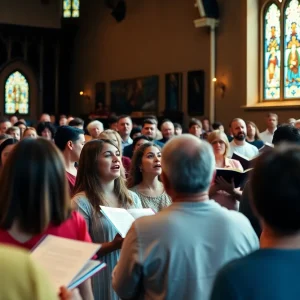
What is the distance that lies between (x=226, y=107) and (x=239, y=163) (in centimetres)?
944

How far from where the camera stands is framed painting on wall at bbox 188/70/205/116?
1617 cm

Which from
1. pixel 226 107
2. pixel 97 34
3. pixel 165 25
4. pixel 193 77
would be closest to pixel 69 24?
pixel 97 34

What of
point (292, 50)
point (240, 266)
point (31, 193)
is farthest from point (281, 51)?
point (240, 266)

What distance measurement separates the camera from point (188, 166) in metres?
2.36

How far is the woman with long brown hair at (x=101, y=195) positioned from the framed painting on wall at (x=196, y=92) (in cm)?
1241

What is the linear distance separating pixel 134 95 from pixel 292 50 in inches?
230

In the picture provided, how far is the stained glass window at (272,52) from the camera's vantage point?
14586 mm

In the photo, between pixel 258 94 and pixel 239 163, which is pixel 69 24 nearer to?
pixel 258 94

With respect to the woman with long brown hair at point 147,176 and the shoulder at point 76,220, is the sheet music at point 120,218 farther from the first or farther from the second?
the woman with long brown hair at point 147,176

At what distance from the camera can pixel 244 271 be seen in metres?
1.70

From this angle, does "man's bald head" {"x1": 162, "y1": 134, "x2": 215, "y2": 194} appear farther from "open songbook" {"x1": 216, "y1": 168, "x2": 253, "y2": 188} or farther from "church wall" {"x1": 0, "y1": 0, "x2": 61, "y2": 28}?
"church wall" {"x1": 0, "y1": 0, "x2": 61, "y2": 28}

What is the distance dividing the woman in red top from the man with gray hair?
331 mm

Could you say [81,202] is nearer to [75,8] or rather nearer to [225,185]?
[225,185]

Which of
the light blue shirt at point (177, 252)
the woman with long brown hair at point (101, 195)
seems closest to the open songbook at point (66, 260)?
the light blue shirt at point (177, 252)
